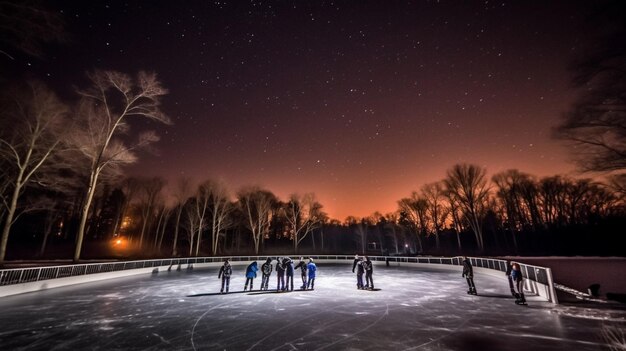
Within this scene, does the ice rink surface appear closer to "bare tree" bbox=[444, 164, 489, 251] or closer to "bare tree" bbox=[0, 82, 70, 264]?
"bare tree" bbox=[0, 82, 70, 264]

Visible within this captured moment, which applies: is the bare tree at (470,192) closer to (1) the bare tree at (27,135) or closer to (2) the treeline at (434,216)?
(2) the treeline at (434,216)

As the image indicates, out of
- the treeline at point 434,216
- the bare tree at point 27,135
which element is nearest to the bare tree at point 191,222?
the treeline at point 434,216

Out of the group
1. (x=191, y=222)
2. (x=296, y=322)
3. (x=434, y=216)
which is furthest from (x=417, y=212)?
(x=296, y=322)

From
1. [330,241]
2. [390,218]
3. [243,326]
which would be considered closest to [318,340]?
[243,326]

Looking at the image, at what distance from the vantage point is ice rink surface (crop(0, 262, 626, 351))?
6484 mm

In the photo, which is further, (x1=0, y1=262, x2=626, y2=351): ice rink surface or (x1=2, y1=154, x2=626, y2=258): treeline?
(x1=2, y1=154, x2=626, y2=258): treeline

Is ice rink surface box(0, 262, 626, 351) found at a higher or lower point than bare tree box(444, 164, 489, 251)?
lower

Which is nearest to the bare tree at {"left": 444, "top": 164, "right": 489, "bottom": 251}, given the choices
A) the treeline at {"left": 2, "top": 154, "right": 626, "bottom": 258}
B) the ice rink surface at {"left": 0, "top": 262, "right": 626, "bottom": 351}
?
the treeline at {"left": 2, "top": 154, "right": 626, "bottom": 258}

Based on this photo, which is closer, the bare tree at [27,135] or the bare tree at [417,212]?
the bare tree at [27,135]

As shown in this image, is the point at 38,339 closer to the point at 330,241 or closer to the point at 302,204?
the point at 302,204

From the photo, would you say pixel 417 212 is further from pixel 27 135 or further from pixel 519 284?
pixel 27 135

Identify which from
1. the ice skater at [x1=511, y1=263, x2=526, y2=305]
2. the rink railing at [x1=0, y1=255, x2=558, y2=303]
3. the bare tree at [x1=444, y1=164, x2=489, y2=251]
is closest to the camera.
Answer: the ice skater at [x1=511, y1=263, x2=526, y2=305]

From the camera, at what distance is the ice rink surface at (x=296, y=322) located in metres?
6.48

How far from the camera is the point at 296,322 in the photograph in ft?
27.4
